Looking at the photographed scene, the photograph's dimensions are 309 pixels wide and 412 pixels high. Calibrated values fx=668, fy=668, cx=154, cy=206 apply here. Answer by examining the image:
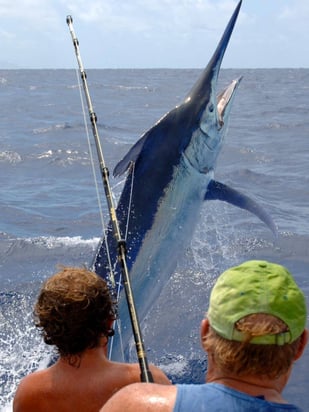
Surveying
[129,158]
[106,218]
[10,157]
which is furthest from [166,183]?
[10,157]

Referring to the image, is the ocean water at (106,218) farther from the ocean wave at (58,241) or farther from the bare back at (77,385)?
the bare back at (77,385)

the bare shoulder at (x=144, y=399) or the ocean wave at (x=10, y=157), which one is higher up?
the bare shoulder at (x=144, y=399)

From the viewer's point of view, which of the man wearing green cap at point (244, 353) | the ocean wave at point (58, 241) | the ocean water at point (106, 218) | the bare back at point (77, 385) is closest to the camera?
the man wearing green cap at point (244, 353)

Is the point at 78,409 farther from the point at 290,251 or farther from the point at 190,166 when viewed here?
the point at 290,251

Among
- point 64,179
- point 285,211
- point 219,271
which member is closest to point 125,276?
point 219,271

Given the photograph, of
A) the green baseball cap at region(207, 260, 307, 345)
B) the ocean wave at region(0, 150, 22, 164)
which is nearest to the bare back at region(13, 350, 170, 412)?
the green baseball cap at region(207, 260, 307, 345)

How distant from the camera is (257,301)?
5.79 feet

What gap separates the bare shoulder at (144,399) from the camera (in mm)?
1706

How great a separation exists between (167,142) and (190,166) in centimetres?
22

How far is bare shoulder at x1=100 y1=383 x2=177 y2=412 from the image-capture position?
1.71 m

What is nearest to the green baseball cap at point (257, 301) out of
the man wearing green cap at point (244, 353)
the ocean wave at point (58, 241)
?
the man wearing green cap at point (244, 353)

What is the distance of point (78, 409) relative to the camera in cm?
251

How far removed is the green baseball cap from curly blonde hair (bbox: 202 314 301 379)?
1cm

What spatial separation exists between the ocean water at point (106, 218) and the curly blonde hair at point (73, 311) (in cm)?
200
